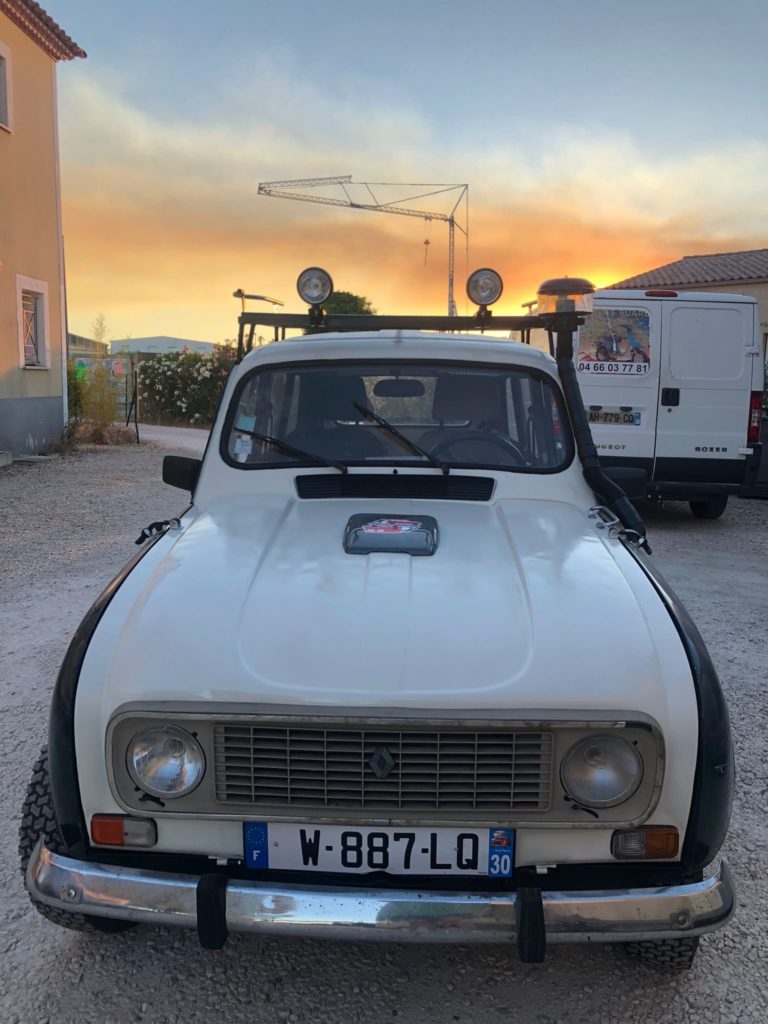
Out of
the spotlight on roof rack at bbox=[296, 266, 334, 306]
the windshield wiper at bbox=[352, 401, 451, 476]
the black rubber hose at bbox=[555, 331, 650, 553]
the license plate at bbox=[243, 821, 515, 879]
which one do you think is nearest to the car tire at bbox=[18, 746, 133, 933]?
the license plate at bbox=[243, 821, 515, 879]

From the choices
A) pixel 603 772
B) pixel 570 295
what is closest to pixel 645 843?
pixel 603 772

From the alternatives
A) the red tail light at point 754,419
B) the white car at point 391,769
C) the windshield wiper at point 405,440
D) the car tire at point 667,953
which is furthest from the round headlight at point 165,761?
the red tail light at point 754,419

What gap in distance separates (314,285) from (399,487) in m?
1.51

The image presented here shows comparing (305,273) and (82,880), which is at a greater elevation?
(305,273)

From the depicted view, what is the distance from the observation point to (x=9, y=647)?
5.11 metres

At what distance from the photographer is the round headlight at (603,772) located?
200 cm

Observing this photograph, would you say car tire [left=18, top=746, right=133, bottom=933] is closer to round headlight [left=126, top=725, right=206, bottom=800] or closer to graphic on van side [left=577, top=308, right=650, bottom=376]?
round headlight [left=126, top=725, right=206, bottom=800]

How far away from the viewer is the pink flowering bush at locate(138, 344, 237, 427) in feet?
79.5

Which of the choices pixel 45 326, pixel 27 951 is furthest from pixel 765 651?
pixel 45 326

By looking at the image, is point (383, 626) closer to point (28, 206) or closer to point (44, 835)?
point (44, 835)

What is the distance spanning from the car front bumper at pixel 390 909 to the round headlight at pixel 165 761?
8.3 inches

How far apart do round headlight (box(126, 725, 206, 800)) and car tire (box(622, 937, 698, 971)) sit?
135cm

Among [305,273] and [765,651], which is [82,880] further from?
[765,651]

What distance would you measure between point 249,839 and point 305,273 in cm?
299
